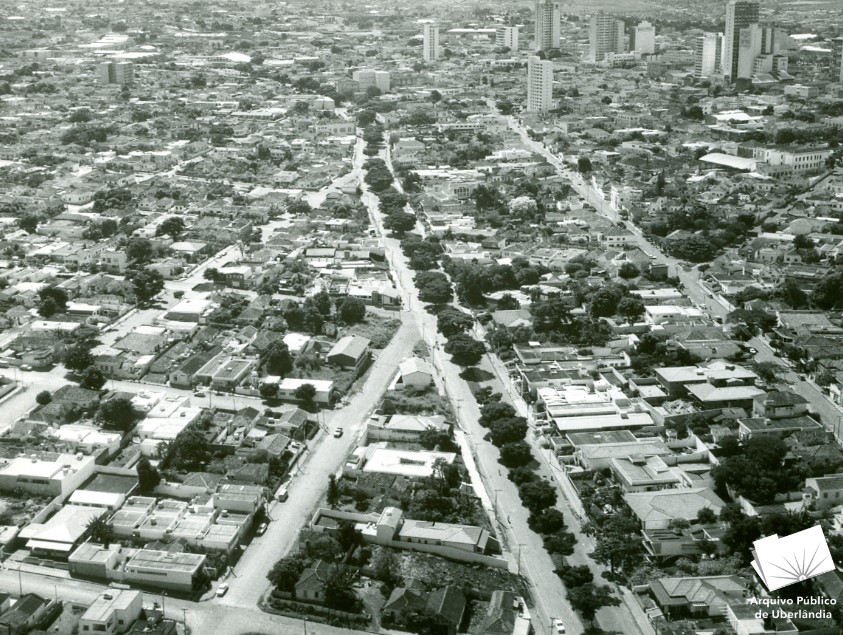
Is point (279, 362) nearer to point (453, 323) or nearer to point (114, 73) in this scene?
point (453, 323)

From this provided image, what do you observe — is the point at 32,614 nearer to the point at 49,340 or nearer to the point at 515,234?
the point at 49,340

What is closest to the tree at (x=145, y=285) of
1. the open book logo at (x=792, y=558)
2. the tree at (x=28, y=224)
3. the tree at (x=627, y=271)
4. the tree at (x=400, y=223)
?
the tree at (x=28, y=224)

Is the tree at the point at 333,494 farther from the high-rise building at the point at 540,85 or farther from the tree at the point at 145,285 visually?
the high-rise building at the point at 540,85

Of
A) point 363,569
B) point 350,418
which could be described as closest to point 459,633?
point 363,569

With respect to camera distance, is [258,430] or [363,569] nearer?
[363,569]

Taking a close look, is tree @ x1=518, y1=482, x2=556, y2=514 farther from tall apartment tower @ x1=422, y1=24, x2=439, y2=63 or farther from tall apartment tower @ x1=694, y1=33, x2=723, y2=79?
tall apartment tower @ x1=422, y1=24, x2=439, y2=63

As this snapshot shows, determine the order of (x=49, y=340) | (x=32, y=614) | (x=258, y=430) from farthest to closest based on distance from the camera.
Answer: (x=49, y=340) → (x=258, y=430) → (x=32, y=614)

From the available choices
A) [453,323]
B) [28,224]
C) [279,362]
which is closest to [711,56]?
[453,323]
